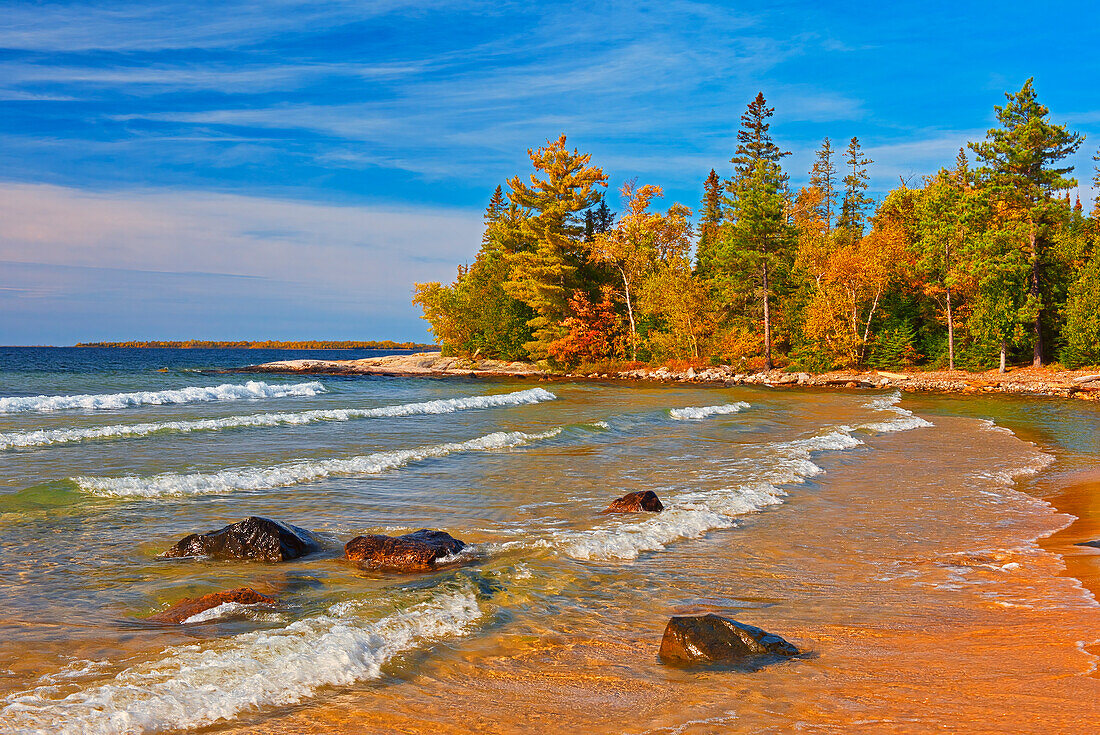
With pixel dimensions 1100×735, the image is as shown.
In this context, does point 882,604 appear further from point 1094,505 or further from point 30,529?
point 30,529

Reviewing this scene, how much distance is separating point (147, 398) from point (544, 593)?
2791 cm

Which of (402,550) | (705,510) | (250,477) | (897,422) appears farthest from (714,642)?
(897,422)

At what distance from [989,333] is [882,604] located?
40.6m

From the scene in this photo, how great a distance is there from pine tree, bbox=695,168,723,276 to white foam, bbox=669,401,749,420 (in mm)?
25281

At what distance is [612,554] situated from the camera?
7.93m

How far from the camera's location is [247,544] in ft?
24.8

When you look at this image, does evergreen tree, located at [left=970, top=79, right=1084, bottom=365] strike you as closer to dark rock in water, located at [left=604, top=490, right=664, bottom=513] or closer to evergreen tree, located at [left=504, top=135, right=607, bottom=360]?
evergreen tree, located at [left=504, top=135, right=607, bottom=360]

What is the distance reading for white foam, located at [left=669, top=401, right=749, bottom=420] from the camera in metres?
24.7

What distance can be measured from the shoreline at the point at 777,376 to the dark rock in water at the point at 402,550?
111ft

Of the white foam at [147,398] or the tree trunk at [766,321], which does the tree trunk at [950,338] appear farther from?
the white foam at [147,398]

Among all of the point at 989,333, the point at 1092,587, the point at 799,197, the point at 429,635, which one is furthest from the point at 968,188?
the point at 429,635

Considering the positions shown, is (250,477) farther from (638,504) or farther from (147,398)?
(147,398)

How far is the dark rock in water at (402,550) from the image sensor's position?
23.8ft

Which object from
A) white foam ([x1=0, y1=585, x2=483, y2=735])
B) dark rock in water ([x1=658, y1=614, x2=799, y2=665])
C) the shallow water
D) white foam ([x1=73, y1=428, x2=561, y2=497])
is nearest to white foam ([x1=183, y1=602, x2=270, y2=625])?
the shallow water
